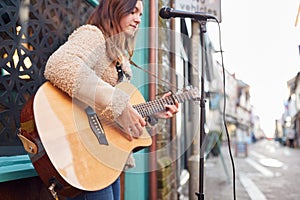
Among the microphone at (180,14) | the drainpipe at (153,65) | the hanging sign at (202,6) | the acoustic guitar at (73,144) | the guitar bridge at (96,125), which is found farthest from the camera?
the drainpipe at (153,65)

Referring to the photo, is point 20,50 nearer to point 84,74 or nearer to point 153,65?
point 84,74

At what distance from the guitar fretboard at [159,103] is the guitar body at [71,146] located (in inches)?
7.4

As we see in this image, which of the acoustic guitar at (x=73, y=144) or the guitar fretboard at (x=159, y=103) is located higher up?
the guitar fretboard at (x=159, y=103)

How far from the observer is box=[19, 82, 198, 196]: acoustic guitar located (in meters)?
0.79

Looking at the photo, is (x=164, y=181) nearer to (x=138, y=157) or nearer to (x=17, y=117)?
(x=138, y=157)

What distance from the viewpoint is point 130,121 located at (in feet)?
3.13

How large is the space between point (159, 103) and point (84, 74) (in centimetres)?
41

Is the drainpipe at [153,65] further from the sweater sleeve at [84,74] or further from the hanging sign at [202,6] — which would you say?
the sweater sleeve at [84,74]

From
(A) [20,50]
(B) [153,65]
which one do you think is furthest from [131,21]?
(B) [153,65]

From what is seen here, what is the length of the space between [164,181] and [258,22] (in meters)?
1.29

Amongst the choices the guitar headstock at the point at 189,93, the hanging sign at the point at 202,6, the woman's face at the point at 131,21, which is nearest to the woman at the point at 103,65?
the woman's face at the point at 131,21

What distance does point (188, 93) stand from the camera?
1245 mm

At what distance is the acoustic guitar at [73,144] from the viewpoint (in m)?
0.79

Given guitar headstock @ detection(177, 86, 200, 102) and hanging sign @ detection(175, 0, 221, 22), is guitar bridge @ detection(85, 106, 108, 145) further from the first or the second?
hanging sign @ detection(175, 0, 221, 22)
